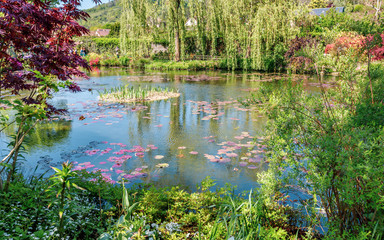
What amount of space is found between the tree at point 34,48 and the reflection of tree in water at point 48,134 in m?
2.26

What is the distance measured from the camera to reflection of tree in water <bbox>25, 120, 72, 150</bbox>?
17.5 feet

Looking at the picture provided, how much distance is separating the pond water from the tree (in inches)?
52.8

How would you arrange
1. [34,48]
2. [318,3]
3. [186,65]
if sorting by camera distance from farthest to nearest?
[318,3] → [186,65] → [34,48]

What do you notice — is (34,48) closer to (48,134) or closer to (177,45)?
(48,134)

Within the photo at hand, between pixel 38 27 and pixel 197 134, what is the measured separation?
12.8 ft

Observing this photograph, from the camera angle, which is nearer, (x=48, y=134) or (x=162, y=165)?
(x=162, y=165)

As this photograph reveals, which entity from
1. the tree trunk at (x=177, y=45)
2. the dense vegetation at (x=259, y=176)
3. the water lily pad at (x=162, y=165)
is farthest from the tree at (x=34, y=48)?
the tree trunk at (x=177, y=45)

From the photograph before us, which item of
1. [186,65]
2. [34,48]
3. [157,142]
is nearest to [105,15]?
[186,65]

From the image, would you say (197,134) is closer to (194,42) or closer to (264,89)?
(264,89)

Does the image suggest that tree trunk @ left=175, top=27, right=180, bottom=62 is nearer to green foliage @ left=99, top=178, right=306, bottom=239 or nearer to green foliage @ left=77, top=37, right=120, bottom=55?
green foliage @ left=77, top=37, right=120, bottom=55

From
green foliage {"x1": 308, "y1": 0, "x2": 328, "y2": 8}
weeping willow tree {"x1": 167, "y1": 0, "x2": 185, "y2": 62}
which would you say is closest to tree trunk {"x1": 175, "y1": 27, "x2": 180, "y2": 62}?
weeping willow tree {"x1": 167, "y1": 0, "x2": 185, "y2": 62}

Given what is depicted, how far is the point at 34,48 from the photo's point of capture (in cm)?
306

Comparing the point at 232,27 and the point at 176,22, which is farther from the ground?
the point at 176,22

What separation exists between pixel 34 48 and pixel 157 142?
3.02 m
